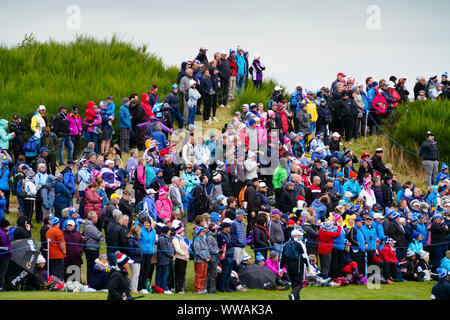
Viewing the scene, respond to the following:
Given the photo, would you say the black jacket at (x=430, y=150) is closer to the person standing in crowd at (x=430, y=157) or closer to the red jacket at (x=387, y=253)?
the person standing in crowd at (x=430, y=157)

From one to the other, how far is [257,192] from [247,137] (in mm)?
3295

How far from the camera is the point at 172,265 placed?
776 inches

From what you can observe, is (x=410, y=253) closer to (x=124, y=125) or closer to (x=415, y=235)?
(x=415, y=235)

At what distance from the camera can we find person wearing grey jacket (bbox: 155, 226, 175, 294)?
19125 mm

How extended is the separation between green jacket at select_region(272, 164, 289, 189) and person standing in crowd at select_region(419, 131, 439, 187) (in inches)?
260

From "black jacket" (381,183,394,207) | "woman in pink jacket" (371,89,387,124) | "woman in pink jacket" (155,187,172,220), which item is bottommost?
"black jacket" (381,183,394,207)

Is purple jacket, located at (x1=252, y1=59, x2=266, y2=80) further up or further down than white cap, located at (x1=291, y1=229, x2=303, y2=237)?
further up

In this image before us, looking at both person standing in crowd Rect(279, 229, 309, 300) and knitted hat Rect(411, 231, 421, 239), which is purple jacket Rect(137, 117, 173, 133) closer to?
knitted hat Rect(411, 231, 421, 239)

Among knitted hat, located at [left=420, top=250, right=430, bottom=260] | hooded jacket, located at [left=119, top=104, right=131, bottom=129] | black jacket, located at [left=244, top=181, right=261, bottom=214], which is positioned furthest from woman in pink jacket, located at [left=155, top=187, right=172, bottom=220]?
hooded jacket, located at [left=119, top=104, right=131, bottom=129]

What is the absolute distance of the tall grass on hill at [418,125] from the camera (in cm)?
3309

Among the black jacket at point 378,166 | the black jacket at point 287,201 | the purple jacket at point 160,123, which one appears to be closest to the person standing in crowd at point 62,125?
the purple jacket at point 160,123
